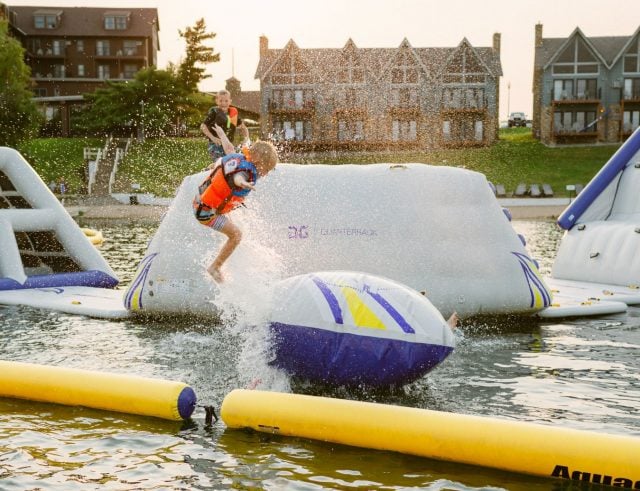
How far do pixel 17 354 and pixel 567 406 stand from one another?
5.15 meters

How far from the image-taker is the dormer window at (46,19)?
87750 mm

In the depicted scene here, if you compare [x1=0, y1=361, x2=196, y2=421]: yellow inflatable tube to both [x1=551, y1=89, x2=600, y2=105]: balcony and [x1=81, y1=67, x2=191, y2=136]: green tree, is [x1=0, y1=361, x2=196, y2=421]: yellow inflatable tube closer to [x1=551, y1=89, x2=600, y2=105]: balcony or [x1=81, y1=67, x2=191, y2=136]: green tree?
[x1=81, y1=67, x2=191, y2=136]: green tree

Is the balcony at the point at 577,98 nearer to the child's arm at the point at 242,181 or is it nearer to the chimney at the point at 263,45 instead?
the chimney at the point at 263,45

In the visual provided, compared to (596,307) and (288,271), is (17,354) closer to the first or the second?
(288,271)

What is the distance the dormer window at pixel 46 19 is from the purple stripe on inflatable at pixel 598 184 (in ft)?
267

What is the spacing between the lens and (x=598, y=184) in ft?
48.7

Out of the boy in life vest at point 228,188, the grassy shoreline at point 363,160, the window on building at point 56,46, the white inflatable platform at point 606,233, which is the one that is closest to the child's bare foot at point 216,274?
the boy in life vest at point 228,188

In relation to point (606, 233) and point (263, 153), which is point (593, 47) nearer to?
point (606, 233)

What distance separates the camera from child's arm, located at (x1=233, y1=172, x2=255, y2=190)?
331 inches

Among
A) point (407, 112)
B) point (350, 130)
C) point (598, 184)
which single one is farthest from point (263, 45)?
point (598, 184)

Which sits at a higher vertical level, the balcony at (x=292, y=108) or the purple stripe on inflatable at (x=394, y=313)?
the balcony at (x=292, y=108)

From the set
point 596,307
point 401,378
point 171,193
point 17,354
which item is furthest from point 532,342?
point 171,193

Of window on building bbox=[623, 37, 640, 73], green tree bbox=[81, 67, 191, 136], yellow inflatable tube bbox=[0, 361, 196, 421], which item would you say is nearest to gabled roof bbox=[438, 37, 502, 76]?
window on building bbox=[623, 37, 640, 73]

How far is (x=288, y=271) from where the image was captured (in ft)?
32.2
